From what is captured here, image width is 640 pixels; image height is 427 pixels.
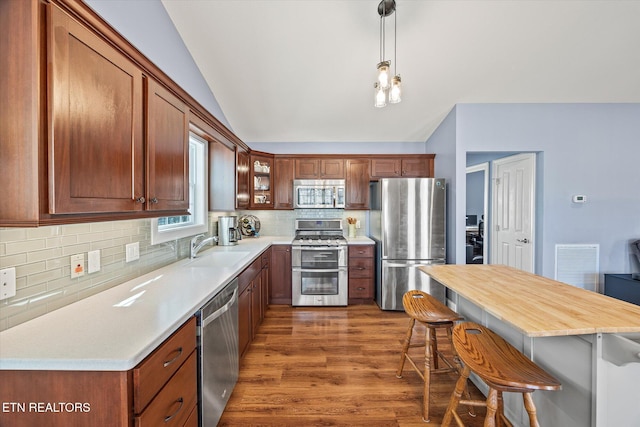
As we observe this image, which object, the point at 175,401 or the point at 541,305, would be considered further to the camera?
the point at 541,305

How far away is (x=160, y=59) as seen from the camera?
219 centimetres

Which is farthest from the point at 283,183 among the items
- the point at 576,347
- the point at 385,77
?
the point at 576,347

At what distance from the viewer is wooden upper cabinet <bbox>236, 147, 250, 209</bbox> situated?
345cm

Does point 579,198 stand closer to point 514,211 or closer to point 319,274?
point 514,211

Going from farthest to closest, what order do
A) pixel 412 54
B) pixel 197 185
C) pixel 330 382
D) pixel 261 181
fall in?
pixel 261 181, pixel 197 185, pixel 412 54, pixel 330 382

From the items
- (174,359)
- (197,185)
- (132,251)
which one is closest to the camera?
(174,359)

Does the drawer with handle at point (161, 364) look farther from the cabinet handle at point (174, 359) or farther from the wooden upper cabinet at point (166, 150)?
the wooden upper cabinet at point (166, 150)

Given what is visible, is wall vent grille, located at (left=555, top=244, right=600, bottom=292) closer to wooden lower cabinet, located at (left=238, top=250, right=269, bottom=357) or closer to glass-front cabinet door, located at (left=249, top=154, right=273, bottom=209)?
wooden lower cabinet, located at (left=238, top=250, right=269, bottom=357)

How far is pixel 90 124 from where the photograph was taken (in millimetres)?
1105

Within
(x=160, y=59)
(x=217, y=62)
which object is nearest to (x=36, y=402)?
(x=160, y=59)

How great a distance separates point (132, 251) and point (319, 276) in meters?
2.41

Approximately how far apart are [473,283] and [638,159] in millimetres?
3634

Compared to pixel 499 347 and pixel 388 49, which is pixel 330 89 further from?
pixel 499 347

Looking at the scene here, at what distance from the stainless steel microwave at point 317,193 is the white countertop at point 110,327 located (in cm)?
241
